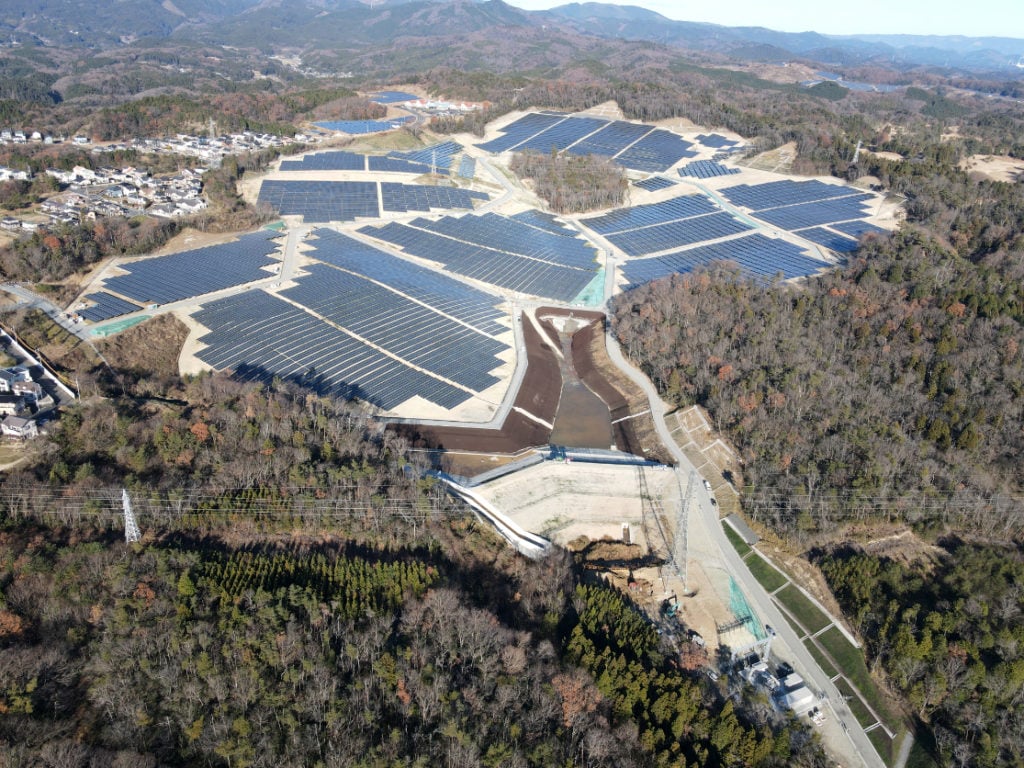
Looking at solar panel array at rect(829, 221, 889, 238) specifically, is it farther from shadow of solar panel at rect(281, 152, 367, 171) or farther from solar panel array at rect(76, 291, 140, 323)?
solar panel array at rect(76, 291, 140, 323)

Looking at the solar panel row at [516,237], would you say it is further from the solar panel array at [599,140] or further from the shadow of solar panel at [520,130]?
the shadow of solar panel at [520,130]

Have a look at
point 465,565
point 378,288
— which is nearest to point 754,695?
point 465,565

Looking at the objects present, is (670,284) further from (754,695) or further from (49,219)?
(49,219)

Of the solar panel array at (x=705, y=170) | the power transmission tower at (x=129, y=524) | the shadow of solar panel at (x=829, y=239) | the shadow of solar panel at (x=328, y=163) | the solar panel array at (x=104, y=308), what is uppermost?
the solar panel array at (x=705, y=170)

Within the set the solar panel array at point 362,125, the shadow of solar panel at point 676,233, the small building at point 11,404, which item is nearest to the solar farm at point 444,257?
the shadow of solar panel at point 676,233

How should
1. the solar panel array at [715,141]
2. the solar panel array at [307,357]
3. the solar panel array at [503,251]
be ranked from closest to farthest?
the solar panel array at [307,357] < the solar panel array at [503,251] < the solar panel array at [715,141]

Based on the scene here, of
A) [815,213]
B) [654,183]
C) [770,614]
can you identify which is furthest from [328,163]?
[770,614]
